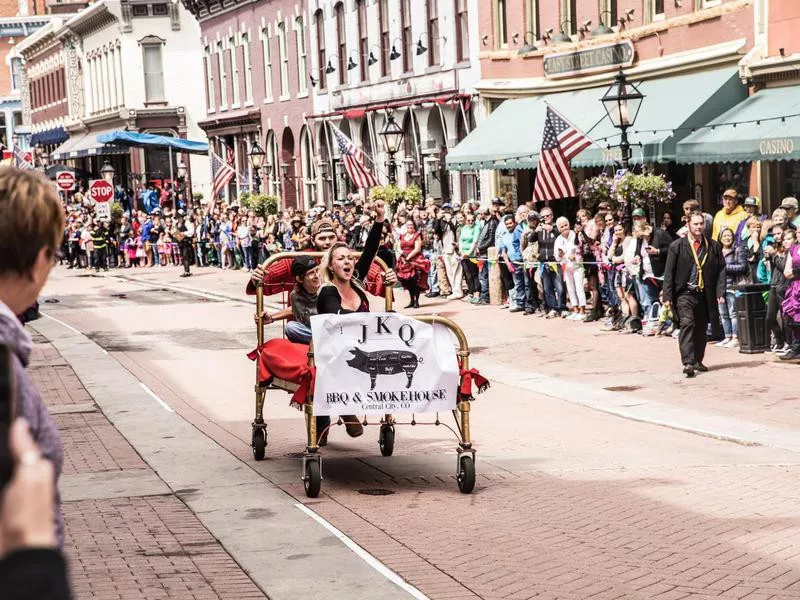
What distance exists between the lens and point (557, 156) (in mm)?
24391

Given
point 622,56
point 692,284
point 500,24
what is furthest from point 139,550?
point 500,24

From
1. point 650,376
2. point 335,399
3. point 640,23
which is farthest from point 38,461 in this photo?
point 640,23

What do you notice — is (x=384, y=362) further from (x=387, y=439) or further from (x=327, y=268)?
(x=387, y=439)

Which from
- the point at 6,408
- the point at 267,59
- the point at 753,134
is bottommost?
the point at 6,408

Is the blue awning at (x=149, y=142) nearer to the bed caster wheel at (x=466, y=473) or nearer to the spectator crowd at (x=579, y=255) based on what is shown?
the spectator crowd at (x=579, y=255)

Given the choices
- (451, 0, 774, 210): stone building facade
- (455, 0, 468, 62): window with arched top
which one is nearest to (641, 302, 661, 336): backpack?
(451, 0, 774, 210): stone building facade

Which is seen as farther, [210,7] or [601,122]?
[210,7]

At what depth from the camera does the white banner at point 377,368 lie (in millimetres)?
10180

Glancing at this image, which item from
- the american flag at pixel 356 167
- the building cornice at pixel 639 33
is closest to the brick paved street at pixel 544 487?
the building cornice at pixel 639 33

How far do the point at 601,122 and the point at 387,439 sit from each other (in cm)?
1904

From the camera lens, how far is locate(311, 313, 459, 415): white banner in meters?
10.2

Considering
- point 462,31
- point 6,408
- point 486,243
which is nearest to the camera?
point 6,408

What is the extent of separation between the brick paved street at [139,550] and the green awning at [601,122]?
56.0 feet

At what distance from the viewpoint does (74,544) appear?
9.02 m
